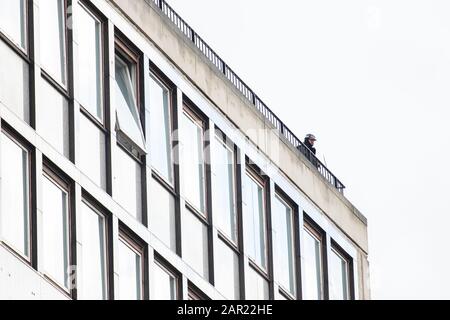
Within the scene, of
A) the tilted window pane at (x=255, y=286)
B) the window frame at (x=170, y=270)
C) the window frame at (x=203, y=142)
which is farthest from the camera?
the tilted window pane at (x=255, y=286)

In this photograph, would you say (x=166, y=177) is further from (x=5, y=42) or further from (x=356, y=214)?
(x=356, y=214)

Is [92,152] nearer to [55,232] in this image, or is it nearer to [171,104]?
[55,232]

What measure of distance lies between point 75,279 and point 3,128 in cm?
319

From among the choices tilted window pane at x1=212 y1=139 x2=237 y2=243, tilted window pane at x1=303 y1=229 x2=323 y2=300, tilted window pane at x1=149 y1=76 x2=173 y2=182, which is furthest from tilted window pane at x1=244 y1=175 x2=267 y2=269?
tilted window pane at x1=149 y1=76 x2=173 y2=182

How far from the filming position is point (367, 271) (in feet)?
179

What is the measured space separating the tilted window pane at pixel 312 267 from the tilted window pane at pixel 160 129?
7471 mm

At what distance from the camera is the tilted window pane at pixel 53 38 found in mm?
38938

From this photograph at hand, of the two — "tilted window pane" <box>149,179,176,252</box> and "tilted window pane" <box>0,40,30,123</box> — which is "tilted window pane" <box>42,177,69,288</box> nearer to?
"tilted window pane" <box>0,40,30,123</box>

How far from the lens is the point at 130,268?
41375 millimetres

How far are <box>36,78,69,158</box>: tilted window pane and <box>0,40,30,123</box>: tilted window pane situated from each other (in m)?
0.43

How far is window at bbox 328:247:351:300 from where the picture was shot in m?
52.2

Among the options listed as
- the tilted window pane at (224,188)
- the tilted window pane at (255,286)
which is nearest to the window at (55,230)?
the tilted window pane at (224,188)

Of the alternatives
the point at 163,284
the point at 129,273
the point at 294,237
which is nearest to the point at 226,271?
the point at 163,284

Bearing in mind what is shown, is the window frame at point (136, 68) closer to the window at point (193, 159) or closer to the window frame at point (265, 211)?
the window at point (193, 159)
